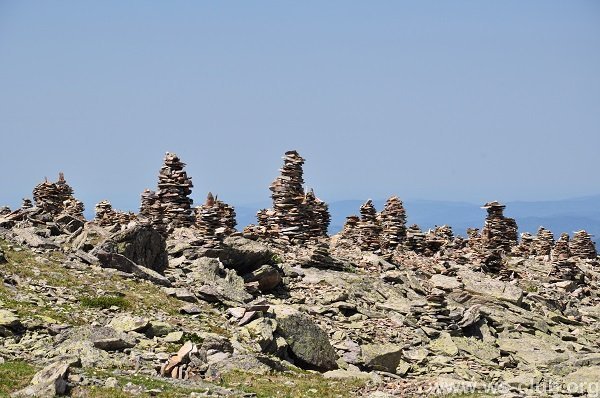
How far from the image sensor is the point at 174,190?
225ft

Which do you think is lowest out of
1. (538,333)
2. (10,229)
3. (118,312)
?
(538,333)

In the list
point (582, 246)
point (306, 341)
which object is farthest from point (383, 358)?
point (582, 246)

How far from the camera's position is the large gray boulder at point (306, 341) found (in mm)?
39969

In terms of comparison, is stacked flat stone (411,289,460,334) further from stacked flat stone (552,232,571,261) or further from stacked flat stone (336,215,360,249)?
stacked flat stone (552,232,571,261)

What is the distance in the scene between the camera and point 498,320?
5456 centimetres

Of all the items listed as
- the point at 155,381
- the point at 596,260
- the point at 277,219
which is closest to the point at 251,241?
the point at 277,219

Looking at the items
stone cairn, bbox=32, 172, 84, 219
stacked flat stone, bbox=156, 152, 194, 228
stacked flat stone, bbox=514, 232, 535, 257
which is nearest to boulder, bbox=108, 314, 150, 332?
stacked flat stone, bbox=156, 152, 194, 228

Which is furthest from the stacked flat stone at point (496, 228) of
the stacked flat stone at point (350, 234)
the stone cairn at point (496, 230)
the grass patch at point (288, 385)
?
the grass patch at point (288, 385)

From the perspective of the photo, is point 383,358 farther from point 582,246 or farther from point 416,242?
point 582,246

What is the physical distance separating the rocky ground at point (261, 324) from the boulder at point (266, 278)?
0.33ft

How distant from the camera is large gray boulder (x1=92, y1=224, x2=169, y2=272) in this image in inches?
1908

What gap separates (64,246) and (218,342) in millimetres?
18999

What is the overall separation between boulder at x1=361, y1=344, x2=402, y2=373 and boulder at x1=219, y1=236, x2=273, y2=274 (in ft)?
46.6

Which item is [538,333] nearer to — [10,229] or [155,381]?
[155,381]
